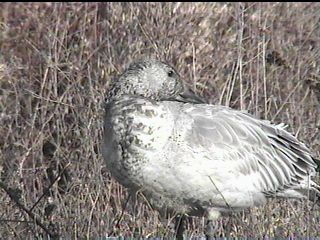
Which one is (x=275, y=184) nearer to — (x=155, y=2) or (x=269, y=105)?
(x=269, y=105)

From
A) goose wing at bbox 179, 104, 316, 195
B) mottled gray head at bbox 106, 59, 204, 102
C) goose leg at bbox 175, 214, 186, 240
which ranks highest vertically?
mottled gray head at bbox 106, 59, 204, 102

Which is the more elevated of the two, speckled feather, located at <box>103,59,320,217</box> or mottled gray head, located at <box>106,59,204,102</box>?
mottled gray head, located at <box>106,59,204,102</box>

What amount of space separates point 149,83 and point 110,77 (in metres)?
2.35

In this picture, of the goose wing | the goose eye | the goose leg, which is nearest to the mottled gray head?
the goose eye

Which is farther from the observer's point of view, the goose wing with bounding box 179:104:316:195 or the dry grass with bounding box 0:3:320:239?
the dry grass with bounding box 0:3:320:239

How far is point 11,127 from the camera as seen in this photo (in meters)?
8.14

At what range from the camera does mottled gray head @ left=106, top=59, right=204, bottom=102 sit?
234 inches

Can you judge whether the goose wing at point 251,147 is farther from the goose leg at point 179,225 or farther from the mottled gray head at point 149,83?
the goose leg at point 179,225

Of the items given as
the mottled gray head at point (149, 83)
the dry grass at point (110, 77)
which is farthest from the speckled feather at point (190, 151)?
the dry grass at point (110, 77)

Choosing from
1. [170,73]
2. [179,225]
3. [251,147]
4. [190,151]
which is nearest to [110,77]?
[170,73]

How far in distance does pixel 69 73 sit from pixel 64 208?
80.5 inches

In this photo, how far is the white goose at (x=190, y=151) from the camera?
18.2ft

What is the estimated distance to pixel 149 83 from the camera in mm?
6004

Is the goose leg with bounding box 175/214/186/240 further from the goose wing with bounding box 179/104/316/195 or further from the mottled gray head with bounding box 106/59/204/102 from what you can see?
the mottled gray head with bounding box 106/59/204/102
